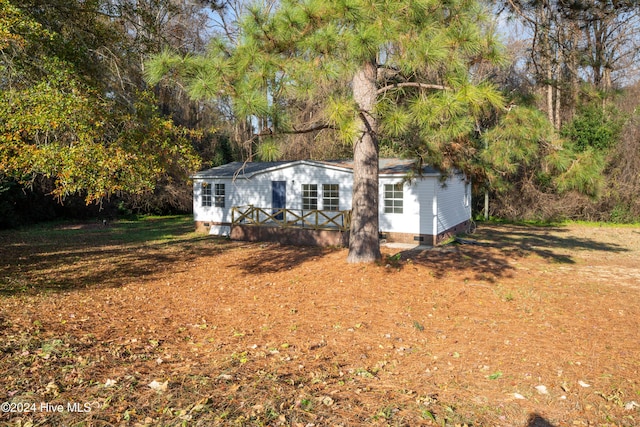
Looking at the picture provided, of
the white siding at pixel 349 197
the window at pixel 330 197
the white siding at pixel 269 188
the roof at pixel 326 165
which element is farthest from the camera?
the window at pixel 330 197

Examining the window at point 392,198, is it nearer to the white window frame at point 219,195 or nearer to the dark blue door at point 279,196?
the dark blue door at point 279,196

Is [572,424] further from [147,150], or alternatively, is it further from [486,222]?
[486,222]

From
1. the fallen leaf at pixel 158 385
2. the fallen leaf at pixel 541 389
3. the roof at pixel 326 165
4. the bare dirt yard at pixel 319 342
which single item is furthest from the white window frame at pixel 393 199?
the fallen leaf at pixel 158 385

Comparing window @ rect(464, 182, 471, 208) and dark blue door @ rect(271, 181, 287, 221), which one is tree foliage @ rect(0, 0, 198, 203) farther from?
window @ rect(464, 182, 471, 208)

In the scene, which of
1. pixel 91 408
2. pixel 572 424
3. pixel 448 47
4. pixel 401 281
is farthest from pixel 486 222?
pixel 91 408

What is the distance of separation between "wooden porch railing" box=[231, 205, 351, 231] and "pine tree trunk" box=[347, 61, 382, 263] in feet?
15.8

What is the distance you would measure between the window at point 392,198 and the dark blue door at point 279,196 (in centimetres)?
411

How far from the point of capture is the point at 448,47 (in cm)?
745

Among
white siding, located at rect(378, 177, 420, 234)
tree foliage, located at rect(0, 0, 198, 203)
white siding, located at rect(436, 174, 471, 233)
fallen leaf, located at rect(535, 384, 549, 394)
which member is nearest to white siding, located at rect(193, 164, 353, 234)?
white siding, located at rect(378, 177, 420, 234)

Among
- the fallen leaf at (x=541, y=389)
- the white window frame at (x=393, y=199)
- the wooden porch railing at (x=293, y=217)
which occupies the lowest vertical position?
the fallen leaf at (x=541, y=389)

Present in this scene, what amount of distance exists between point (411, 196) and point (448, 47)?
8452 mm

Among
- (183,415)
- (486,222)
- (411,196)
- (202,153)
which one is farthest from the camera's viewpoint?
(202,153)

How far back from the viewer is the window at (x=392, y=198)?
1582cm

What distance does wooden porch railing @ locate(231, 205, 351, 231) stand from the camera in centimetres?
1568
